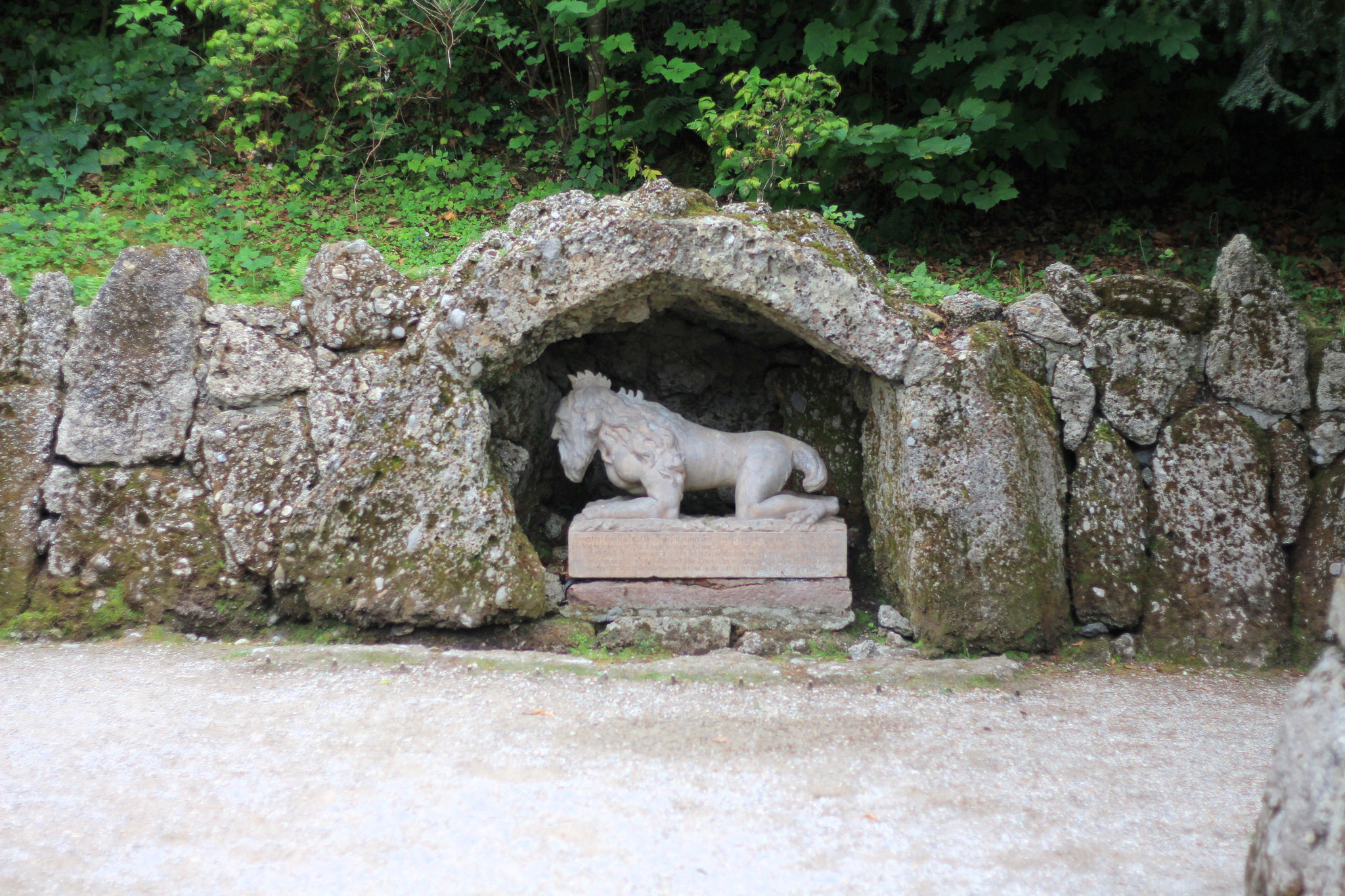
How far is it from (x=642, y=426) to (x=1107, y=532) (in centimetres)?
245

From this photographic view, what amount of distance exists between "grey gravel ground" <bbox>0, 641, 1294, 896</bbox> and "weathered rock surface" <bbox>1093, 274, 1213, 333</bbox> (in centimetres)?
177

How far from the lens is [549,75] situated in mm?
8430

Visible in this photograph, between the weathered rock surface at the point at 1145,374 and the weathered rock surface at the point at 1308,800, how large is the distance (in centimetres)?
270

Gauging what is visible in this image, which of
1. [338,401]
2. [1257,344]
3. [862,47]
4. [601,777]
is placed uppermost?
[862,47]

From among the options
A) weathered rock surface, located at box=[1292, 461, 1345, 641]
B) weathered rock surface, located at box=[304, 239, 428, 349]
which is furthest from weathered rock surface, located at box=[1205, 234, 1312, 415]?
weathered rock surface, located at box=[304, 239, 428, 349]

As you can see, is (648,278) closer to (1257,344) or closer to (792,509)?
(792,509)

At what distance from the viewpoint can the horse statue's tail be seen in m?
5.26

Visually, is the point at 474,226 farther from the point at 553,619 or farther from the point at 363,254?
the point at 553,619

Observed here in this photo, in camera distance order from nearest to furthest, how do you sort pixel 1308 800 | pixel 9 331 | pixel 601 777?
pixel 1308 800
pixel 601 777
pixel 9 331

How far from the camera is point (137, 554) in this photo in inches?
178

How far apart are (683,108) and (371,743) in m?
5.56

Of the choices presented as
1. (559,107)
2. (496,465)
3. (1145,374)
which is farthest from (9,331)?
(1145,374)

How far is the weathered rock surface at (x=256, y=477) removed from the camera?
453cm

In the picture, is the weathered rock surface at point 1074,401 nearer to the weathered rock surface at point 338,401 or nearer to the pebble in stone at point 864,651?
the pebble in stone at point 864,651
